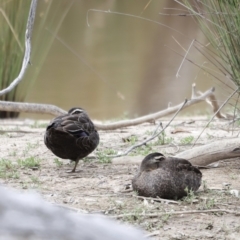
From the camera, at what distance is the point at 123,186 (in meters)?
3.31

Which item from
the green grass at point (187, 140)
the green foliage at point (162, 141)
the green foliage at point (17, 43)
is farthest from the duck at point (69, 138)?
the green foliage at point (17, 43)

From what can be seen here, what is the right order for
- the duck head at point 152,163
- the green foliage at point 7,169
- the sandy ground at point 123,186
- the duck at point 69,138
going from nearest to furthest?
1. the sandy ground at point 123,186
2. the duck head at point 152,163
3. the green foliage at point 7,169
4. the duck at point 69,138

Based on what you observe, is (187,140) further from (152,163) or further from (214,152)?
(152,163)

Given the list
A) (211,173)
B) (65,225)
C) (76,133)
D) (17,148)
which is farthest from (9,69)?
(65,225)

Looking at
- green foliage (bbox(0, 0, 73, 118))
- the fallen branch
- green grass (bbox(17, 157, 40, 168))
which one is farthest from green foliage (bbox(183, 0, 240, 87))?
green foliage (bbox(0, 0, 73, 118))

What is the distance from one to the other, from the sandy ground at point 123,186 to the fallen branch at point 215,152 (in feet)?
0.26

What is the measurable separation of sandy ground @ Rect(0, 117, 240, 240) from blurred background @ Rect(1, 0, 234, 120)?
126 inches

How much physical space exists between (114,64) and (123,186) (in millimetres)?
8003

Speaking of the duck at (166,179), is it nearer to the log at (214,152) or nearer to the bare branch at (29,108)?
the log at (214,152)

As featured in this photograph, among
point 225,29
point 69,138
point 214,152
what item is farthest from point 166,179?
point 69,138

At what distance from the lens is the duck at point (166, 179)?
9.78ft

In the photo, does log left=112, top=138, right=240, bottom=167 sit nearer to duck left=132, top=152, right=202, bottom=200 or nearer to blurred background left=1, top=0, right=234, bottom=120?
duck left=132, top=152, right=202, bottom=200

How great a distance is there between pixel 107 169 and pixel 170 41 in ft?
28.2

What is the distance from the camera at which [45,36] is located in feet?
24.6
